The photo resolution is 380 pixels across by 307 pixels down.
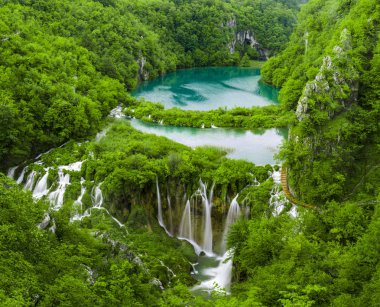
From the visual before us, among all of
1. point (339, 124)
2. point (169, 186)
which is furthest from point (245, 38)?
point (169, 186)

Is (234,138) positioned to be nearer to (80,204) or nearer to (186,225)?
(186,225)

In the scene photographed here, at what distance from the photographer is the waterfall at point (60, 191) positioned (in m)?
32.6

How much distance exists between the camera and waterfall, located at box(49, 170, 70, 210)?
32562 millimetres

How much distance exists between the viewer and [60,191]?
3300cm

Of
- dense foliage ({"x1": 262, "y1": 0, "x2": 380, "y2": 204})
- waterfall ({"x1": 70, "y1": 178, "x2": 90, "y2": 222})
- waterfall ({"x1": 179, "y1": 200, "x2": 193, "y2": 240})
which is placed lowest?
waterfall ({"x1": 179, "y1": 200, "x2": 193, "y2": 240})

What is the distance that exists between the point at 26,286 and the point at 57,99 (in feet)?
97.3

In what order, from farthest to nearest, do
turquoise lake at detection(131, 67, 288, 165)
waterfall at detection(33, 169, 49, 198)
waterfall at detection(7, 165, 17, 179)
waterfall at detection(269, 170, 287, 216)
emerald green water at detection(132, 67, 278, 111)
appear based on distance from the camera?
emerald green water at detection(132, 67, 278, 111)
turquoise lake at detection(131, 67, 288, 165)
waterfall at detection(7, 165, 17, 179)
waterfall at detection(33, 169, 49, 198)
waterfall at detection(269, 170, 287, 216)

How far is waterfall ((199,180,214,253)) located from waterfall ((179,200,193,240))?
0.98m

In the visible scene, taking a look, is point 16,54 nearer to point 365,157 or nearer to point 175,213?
point 175,213

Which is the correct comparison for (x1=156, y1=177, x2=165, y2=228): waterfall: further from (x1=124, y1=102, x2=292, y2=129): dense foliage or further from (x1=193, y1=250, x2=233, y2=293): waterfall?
(x1=124, y1=102, x2=292, y2=129): dense foliage

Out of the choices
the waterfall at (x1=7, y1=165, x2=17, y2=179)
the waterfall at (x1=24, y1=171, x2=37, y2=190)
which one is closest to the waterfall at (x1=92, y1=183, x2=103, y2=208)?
the waterfall at (x1=24, y1=171, x2=37, y2=190)

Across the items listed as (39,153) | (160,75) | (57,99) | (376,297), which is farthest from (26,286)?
(160,75)

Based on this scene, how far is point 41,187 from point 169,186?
916 centimetres

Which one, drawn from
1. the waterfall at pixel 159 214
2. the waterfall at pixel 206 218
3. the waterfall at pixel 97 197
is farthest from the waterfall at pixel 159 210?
the waterfall at pixel 97 197
